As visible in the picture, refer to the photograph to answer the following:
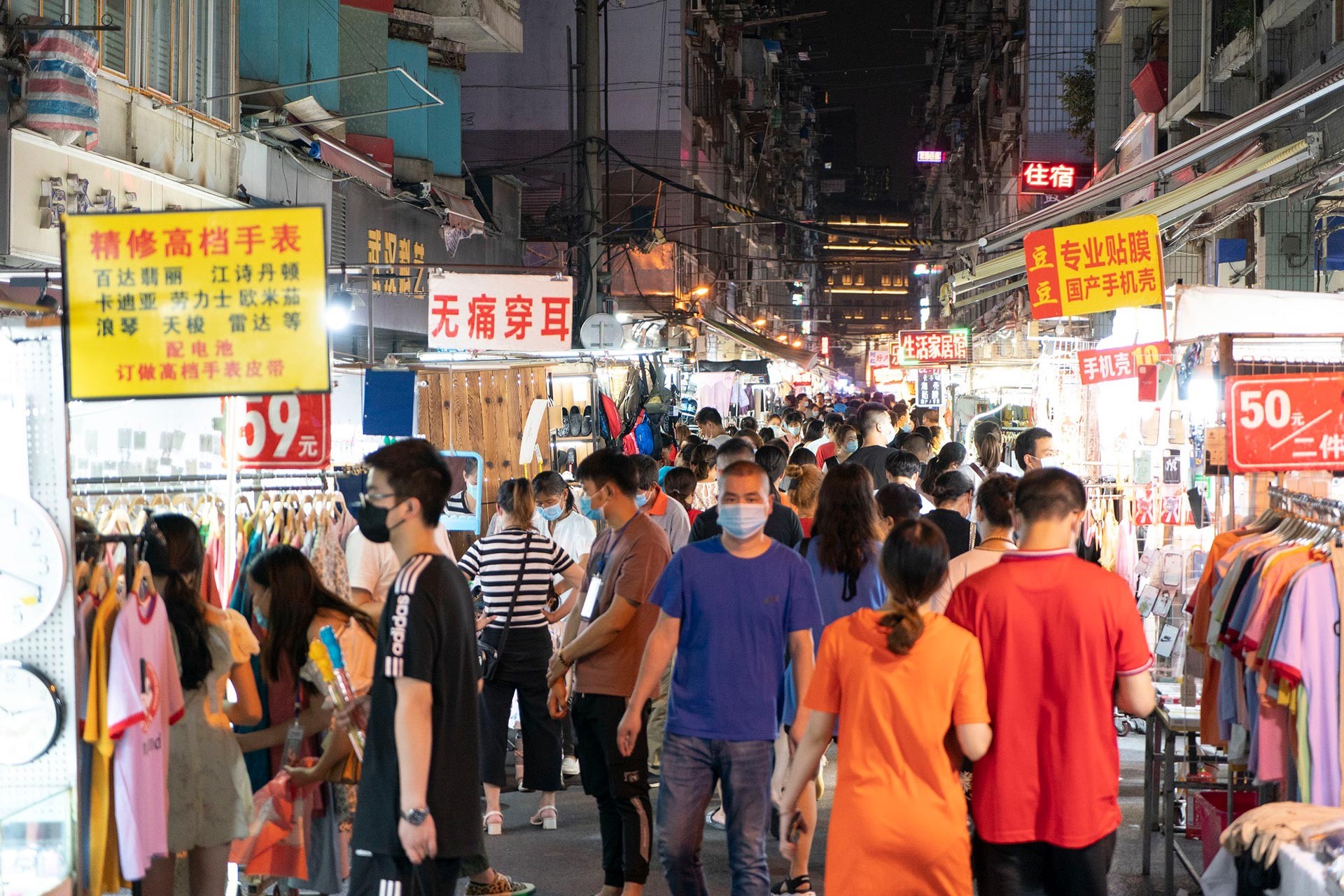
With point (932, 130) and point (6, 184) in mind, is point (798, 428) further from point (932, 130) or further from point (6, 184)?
point (932, 130)

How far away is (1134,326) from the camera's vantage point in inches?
464

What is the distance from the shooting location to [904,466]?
949 centimetres

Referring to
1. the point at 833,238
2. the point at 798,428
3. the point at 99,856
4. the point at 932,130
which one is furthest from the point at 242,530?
the point at 833,238

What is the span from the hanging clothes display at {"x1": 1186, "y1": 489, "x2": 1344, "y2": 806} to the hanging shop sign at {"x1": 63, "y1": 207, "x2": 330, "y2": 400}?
3793 mm

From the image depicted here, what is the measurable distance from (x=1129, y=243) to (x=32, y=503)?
8226mm

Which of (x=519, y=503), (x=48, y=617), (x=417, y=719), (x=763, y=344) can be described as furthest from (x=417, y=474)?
(x=763, y=344)

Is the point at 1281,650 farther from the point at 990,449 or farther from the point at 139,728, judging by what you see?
the point at 990,449

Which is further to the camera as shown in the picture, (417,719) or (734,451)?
(734,451)

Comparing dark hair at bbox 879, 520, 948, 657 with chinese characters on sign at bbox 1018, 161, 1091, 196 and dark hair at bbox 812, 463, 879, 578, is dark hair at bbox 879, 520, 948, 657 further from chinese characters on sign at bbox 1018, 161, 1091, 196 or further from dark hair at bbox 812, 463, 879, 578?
chinese characters on sign at bbox 1018, 161, 1091, 196

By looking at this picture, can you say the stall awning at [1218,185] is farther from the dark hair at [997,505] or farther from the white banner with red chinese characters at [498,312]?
the dark hair at [997,505]

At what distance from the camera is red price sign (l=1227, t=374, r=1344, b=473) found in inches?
248

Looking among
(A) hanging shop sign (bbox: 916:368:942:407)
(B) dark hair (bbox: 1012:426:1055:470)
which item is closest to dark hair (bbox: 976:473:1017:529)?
(B) dark hair (bbox: 1012:426:1055:470)

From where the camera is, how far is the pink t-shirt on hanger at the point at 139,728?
4508 millimetres

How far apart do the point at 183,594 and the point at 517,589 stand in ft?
9.53
